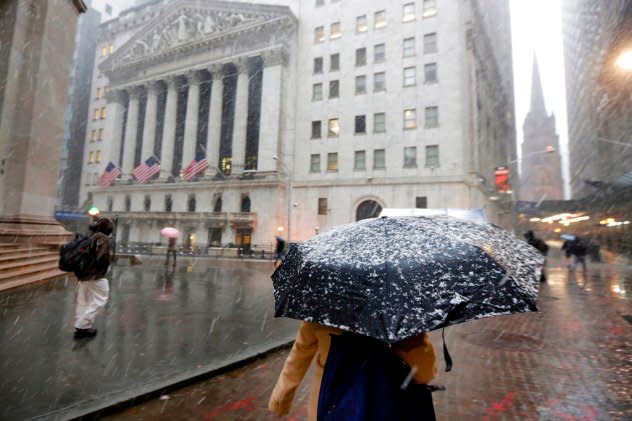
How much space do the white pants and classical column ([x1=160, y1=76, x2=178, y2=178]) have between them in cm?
4456

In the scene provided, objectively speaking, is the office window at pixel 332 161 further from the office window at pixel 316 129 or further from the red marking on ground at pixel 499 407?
the red marking on ground at pixel 499 407

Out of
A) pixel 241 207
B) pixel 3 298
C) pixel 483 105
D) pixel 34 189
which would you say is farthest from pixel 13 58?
pixel 483 105

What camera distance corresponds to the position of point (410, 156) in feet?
117

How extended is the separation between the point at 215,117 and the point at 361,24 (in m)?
20.4

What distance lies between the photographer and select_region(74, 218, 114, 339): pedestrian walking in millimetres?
6266

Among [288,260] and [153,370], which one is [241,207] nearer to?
[153,370]

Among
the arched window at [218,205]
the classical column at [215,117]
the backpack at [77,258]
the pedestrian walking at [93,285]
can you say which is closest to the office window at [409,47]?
the classical column at [215,117]

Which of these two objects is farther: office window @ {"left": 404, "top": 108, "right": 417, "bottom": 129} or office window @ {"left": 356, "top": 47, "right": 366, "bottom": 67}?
office window @ {"left": 356, "top": 47, "right": 366, "bottom": 67}

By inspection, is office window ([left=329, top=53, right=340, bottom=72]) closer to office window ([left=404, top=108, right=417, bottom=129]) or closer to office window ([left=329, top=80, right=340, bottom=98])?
office window ([left=329, top=80, right=340, bottom=98])

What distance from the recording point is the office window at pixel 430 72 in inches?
1407

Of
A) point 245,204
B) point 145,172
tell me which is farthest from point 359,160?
point 145,172

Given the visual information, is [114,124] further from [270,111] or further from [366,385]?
[366,385]

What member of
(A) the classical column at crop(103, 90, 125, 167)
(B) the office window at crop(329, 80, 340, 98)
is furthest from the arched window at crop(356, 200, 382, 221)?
(A) the classical column at crop(103, 90, 125, 167)

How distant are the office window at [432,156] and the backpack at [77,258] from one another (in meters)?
32.6
